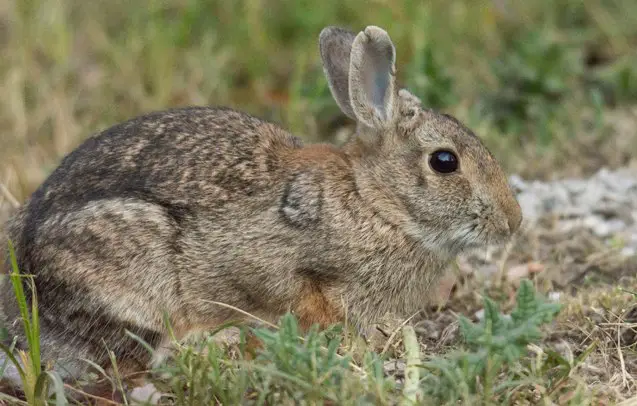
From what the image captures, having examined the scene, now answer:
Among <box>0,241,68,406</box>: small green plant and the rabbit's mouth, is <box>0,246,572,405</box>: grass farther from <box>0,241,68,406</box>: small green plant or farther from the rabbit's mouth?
the rabbit's mouth

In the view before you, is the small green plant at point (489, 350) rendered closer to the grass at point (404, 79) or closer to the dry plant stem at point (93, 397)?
the grass at point (404, 79)

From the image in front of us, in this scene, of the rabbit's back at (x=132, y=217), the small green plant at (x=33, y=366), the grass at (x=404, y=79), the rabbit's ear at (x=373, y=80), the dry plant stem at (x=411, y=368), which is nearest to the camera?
the dry plant stem at (x=411, y=368)

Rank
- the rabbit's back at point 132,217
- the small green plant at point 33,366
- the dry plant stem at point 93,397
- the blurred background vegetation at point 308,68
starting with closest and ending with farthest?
the small green plant at point 33,366
the dry plant stem at point 93,397
the rabbit's back at point 132,217
the blurred background vegetation at point 308,68

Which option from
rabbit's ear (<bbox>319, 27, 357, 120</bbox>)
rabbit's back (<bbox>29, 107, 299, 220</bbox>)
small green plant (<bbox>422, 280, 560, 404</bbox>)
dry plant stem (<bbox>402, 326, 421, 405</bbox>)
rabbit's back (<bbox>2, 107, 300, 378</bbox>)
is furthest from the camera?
rabbit's ear (<bbox>319, 27, 357, 120</bbox>)

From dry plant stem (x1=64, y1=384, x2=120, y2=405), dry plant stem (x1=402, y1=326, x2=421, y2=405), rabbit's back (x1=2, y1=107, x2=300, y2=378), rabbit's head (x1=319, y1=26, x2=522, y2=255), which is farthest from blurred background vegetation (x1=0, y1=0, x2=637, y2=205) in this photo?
dry plant stem (x1=402, y1=326, x2=421, y2=405)

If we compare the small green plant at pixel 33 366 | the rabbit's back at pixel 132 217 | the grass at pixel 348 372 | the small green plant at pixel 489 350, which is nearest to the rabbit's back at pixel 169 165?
the rabbit's back at pixel 132 217

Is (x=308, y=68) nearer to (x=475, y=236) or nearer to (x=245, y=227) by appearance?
(x=245, y=227)
